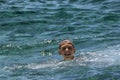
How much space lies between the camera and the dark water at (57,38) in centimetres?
1136

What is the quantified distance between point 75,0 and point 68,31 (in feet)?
16.8

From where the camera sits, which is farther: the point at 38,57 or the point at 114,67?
the point at 38,57

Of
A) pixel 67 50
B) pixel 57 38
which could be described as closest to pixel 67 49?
pixel 67 50

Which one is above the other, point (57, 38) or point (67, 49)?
point (67, 49)

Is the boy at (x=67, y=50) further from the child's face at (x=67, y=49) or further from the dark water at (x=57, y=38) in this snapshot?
the dark water at (x=57, y=38)

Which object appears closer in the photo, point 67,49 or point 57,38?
point 67,49

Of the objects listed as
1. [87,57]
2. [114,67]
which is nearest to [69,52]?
[87,57]

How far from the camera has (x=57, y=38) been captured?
15.5m

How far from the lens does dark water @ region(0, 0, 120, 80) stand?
1136cm

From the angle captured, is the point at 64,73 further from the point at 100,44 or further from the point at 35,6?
the point at 35,6

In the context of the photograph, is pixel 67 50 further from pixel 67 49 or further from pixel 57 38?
pixel 57 38

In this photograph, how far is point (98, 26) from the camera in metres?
16.6

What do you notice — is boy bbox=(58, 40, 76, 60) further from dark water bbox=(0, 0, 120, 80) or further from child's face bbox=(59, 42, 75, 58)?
dark water bbox=(0, 0, 120, 80)

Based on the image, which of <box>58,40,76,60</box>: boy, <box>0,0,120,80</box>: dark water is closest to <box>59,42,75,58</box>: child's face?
<box>58,40,76,60</box>: boy
